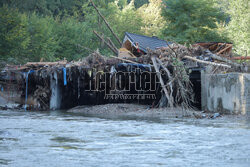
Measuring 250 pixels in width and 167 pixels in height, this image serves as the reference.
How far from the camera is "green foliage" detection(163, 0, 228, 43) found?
36.2m

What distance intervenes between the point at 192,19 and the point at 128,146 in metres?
30.9

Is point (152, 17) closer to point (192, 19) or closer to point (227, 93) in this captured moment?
point (192, 19)

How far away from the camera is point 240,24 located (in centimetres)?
4284

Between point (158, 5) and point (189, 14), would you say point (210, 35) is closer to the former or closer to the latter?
point (189, 14)

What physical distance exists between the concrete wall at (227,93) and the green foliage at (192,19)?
20.4 meters

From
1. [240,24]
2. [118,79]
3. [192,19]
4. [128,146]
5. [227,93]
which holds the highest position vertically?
[240,24]

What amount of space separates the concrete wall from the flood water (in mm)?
2731

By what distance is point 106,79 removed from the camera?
63.8 feet

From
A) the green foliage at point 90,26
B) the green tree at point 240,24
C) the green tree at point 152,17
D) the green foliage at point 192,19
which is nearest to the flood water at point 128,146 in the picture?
the green foliage at point 90,26

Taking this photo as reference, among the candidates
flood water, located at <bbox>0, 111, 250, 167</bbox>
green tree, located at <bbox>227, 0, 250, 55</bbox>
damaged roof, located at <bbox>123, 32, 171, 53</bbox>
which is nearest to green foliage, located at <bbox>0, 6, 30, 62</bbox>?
damaged roof, located at <bbox>123, 32, 171, 53</bbox>

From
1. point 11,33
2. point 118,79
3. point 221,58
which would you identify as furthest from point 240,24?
point 118,79

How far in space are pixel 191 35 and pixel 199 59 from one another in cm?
1999

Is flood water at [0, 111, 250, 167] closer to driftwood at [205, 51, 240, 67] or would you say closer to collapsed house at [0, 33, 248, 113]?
collapsed house at [0, 33, 248, 113]

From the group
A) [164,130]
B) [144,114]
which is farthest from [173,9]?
[164,130]
